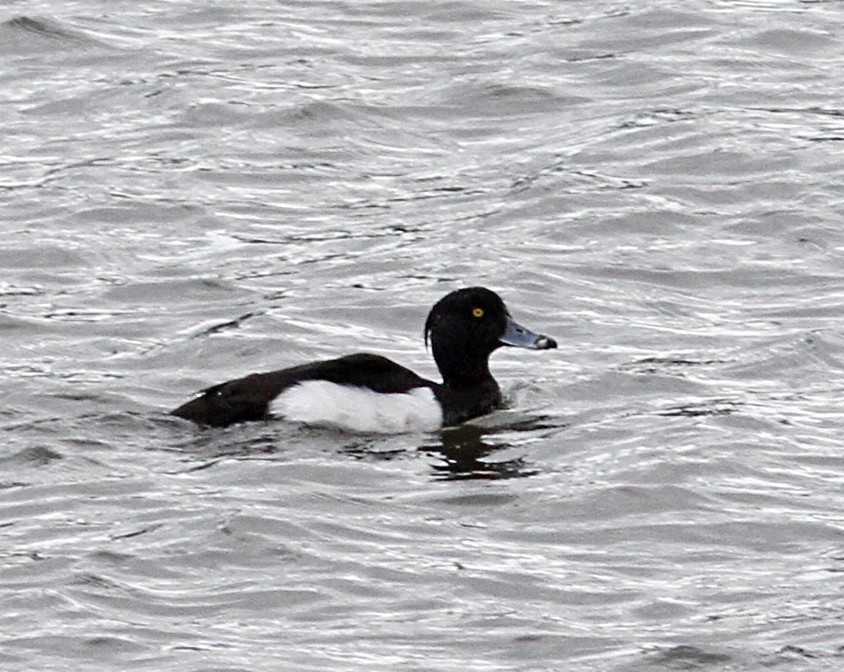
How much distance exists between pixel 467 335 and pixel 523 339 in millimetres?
295

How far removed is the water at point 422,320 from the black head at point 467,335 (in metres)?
0.29

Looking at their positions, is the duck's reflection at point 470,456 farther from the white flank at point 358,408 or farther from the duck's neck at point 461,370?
the duck's neck at point 461,370

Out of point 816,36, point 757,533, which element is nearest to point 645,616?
point 757,533

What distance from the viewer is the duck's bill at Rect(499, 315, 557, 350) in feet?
41.7

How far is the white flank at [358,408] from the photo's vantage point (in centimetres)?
1184

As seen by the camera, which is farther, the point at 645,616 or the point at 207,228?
the point at 207,228

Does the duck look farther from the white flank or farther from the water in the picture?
the water

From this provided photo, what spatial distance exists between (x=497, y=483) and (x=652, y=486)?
0.68m

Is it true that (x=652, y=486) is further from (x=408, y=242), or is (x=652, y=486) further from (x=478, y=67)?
(x=478, y=67)

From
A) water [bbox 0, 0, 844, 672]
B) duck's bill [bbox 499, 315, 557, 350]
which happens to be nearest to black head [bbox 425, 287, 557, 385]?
duck's bill [bbox 499, 315, 557, 350]

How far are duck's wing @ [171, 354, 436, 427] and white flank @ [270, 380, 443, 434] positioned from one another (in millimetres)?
33

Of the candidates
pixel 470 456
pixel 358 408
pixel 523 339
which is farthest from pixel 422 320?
pixel 470 456

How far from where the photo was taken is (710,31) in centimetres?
2047

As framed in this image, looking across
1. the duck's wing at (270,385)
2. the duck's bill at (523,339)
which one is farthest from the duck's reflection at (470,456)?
the duck's bill at (523,339)
